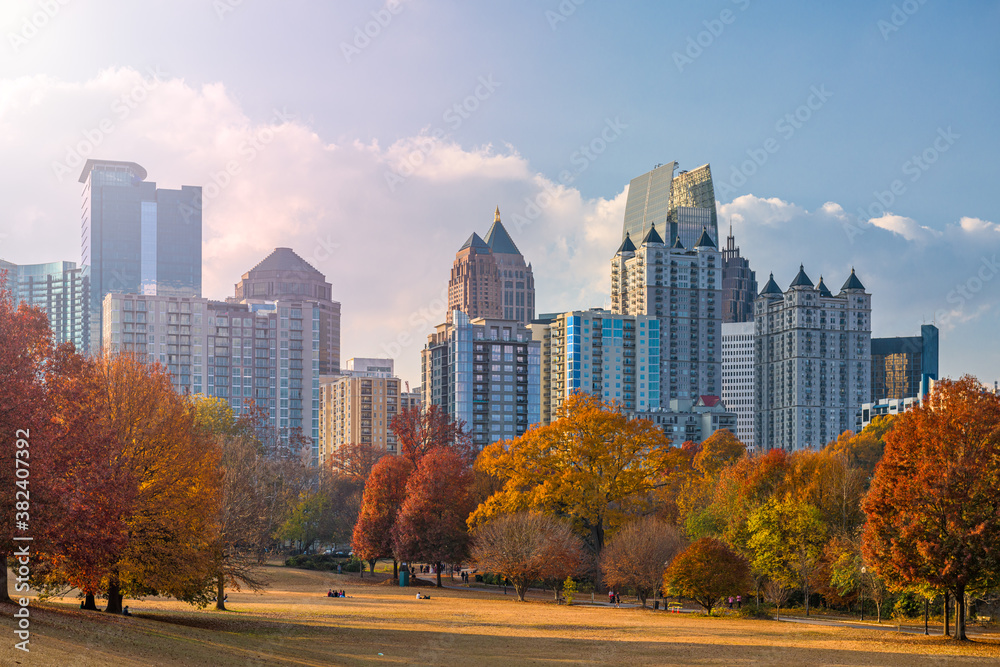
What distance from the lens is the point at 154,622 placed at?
131 feet

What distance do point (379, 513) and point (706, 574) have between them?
1280 inches

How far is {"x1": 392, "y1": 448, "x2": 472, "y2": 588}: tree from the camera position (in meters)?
78.5

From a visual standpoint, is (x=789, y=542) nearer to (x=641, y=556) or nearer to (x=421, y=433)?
(x=641, y=556)

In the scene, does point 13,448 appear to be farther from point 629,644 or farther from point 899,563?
point 899,563

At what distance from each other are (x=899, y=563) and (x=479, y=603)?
1109 inches

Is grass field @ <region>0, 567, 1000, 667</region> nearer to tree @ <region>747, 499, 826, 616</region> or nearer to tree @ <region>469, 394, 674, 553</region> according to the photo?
tree @ <region>747, 499, 826, 616</region>

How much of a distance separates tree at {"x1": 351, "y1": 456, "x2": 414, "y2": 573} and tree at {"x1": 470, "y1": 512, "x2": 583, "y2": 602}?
15.0 meters

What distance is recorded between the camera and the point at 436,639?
42656 millimetres

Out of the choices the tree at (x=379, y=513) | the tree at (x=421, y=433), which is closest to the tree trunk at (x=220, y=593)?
the tree at (x=379, y=513)

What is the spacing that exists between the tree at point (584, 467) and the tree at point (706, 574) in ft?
42.4

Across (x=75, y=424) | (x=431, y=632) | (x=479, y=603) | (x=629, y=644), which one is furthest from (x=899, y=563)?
(x=75, y=424)

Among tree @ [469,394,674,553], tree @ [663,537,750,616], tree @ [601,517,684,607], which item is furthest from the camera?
tree @ [469,394,674,553]

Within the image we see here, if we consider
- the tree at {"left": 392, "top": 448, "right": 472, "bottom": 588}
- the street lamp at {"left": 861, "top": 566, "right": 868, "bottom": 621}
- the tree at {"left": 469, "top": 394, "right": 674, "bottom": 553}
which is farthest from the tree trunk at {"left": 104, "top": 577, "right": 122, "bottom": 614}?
the tree at {"left": 392, "top": 448, "right": 472, "bottom": 588}

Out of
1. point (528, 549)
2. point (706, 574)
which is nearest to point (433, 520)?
point (528, 549)
